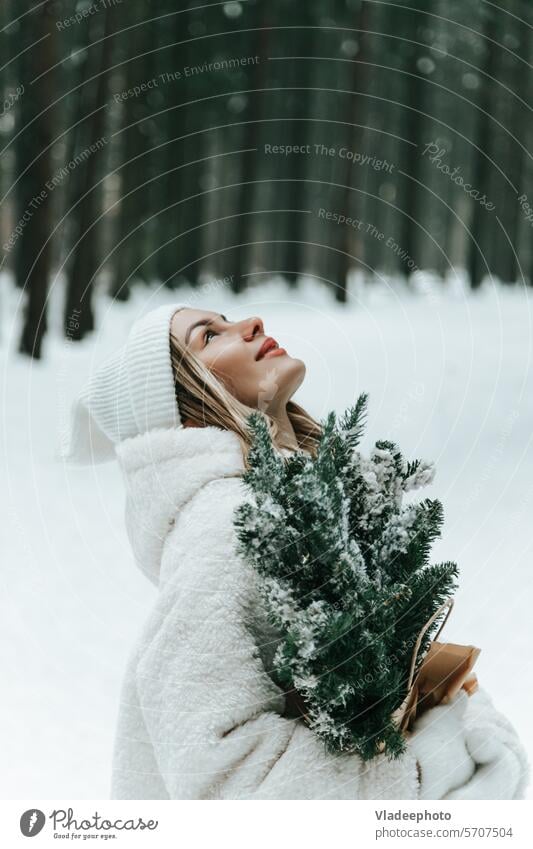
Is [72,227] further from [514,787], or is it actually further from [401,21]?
[514,787]

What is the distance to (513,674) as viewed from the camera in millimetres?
1899

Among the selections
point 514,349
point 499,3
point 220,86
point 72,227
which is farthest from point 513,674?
point 72,227

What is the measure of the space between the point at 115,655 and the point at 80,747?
270 mm

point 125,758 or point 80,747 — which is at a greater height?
point 125,758

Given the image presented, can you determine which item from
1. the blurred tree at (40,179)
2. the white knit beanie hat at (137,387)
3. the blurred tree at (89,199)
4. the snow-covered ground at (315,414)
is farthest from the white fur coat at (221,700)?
the blurred tree at (40,179)

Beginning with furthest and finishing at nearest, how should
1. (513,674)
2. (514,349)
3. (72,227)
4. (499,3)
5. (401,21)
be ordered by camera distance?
(401,21)
(72,227)
(499,3)
(514,349)
(513,674)

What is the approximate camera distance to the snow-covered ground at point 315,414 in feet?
6.15

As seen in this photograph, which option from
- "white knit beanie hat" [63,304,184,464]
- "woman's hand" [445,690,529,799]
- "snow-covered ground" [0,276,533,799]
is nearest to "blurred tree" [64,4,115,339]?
"snow-covered ground" [0,276,533,799]

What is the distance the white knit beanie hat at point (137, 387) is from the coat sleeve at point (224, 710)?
190 millimetres

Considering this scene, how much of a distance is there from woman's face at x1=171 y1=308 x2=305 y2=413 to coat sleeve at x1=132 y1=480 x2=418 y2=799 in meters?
0.22

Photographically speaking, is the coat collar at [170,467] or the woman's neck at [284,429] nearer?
the coat collar at [170,467]

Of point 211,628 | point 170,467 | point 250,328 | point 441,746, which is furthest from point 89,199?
point 441,746

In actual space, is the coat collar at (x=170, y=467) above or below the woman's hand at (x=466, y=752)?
above

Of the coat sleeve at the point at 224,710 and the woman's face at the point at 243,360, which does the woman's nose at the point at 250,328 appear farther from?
the coat sleeve at the point at 224,710
